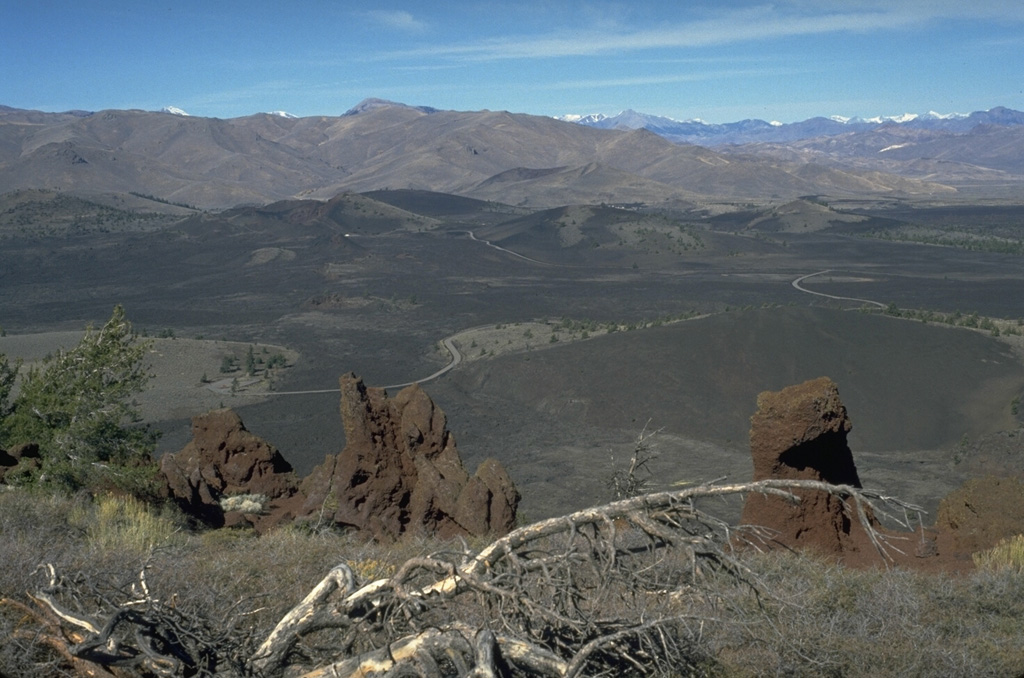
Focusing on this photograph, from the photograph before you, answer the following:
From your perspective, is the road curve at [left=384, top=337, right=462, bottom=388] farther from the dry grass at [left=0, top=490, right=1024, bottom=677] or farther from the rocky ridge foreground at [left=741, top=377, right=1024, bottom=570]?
the dry grass at [left=0, top=490, right=1024, bottom=677]

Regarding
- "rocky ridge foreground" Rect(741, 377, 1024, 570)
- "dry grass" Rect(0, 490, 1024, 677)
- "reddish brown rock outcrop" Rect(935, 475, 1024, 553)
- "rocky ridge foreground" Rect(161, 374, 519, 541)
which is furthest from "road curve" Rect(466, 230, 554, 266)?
"dry grass" Rect(0, 490, 1024, 677)

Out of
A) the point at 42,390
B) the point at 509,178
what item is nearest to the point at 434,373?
the point at 42,390

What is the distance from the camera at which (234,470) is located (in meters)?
17.1

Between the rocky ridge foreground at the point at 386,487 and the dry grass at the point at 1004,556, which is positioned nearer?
the dry grass at the point at 1004,556

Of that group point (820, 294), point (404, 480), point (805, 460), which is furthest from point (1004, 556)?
point (820, 294)

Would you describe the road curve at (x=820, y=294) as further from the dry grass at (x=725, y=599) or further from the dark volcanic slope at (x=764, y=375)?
the dry grass at (x=725, y=599)

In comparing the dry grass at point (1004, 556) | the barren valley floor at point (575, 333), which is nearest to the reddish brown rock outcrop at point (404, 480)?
the barren valley floor at point (575, 333)

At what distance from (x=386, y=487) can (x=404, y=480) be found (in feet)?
1.08

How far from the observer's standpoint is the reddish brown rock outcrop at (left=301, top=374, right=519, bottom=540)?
12961mm

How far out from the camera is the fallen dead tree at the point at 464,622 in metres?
4.38

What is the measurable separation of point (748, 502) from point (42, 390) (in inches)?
479

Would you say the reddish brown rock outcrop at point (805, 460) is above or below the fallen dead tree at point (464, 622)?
below

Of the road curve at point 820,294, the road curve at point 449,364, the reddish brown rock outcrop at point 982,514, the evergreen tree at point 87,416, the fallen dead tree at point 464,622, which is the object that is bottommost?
the road curve at point 449,364

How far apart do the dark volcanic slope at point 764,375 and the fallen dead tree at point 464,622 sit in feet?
74.5
